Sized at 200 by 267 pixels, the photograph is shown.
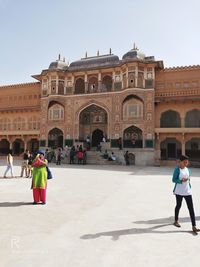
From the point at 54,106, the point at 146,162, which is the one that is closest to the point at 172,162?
the point at 146,162

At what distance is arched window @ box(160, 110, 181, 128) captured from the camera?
22.8 m

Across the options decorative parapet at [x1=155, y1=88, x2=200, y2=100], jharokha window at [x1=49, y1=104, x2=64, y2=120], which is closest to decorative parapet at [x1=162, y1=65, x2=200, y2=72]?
decorative parapet at [x1=155, y1=88, x2=200, y2=100]

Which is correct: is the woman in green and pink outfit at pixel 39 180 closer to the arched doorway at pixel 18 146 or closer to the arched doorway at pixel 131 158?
the arched doorway at pixel 131 158

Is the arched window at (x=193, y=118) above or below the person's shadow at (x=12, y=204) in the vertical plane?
above

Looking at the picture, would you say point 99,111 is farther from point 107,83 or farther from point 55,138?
point 55,138

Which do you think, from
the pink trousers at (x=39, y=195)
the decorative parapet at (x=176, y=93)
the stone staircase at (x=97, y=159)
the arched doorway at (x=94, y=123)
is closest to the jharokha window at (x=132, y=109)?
the decorative parapet at (x=176, y=93)

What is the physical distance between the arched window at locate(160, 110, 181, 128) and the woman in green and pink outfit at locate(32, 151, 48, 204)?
721 inches

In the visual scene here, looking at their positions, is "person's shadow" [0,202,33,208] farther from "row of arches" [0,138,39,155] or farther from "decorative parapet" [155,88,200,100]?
"row of arches" [0,138,39,155]

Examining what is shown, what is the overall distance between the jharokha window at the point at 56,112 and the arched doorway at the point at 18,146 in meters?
6.58

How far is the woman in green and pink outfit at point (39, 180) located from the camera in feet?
20.1

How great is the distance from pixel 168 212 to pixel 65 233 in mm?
2666

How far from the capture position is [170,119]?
906 inches

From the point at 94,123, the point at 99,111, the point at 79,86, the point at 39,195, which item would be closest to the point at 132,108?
the point at 99,111

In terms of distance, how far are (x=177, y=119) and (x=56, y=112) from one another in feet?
40.9
